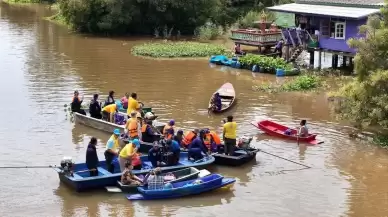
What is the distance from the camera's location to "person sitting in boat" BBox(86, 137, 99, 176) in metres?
18.4

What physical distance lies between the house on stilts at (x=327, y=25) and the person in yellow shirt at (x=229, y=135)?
55.8 ft

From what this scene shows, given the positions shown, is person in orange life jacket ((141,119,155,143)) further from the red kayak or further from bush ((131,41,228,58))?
bush ((131,41,228,58))

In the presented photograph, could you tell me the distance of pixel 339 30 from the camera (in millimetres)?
37312

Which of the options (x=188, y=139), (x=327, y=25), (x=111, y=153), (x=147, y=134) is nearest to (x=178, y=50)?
(x=327, y=25)

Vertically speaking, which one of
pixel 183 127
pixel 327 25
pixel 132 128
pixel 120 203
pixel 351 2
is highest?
pixel 351 2

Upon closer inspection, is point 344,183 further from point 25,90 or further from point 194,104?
point 25,90

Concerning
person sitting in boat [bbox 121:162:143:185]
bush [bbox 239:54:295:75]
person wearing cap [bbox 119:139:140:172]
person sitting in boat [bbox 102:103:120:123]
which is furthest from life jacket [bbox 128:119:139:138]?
bush [bbox 239:54:295:75]

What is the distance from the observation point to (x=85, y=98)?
30859mm

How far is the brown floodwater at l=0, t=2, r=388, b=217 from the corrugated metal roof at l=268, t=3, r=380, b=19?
4.92 meters

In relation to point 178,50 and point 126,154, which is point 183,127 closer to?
point 126,154

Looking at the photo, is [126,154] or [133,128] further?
[133,128]

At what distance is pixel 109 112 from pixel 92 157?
6789 millimetres

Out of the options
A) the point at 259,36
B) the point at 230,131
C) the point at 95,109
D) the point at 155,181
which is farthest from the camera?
the point at 259,36

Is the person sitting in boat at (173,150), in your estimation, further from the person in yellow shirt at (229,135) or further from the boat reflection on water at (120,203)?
the person in yellow shirt at (229,135)
